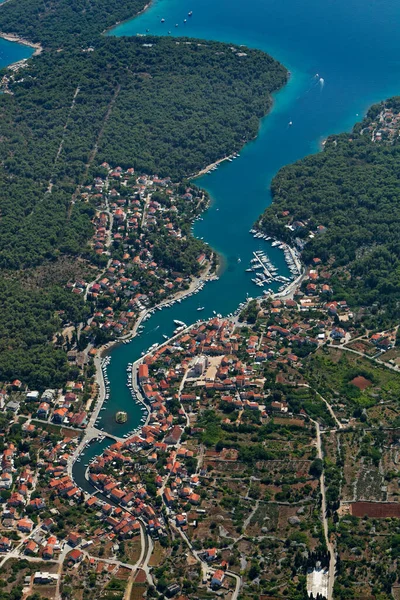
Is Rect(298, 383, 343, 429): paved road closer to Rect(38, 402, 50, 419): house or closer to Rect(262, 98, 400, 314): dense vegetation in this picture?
Rect(262, 98, 400, 314): dense vegetation

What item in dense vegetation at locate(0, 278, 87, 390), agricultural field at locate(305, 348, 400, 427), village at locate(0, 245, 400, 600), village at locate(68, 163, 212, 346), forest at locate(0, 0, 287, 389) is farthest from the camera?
village at locate(68, 163, 212, 346)

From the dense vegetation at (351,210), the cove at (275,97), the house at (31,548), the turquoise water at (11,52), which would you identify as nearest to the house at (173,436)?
the cove at (275,97)

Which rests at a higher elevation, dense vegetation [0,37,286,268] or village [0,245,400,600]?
dense vegetation [0,37,286,268]

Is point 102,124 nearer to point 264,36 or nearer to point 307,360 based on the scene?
point 264,36

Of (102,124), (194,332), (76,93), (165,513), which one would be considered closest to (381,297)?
(194,332)

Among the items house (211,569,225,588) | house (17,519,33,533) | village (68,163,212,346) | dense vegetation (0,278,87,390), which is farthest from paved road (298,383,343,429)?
house (17,519,33,533)

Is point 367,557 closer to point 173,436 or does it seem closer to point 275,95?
point 173,436
